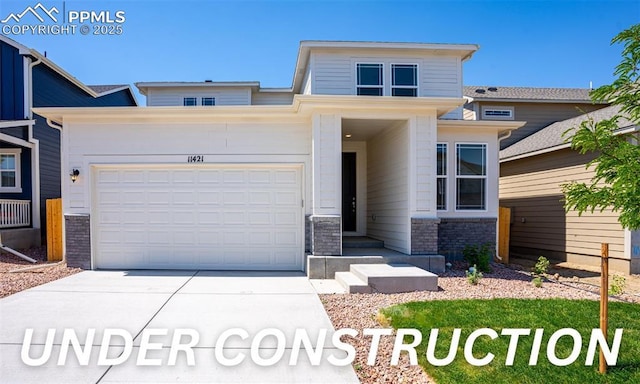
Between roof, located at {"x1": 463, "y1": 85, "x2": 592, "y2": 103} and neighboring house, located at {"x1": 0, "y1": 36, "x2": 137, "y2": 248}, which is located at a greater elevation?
roof, located at {"x1": 463, "y1": 85, "x2": 592, "y2": 103}

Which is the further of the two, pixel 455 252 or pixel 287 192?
pixel 455 252

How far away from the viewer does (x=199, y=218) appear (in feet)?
27.6

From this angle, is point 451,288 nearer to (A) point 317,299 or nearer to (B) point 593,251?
(A) point 317,299

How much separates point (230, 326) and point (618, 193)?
14.1 feet

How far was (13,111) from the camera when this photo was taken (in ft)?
38.0

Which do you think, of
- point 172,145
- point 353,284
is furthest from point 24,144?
point 353,284

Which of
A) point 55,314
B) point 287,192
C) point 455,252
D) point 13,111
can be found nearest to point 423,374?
point 55,314

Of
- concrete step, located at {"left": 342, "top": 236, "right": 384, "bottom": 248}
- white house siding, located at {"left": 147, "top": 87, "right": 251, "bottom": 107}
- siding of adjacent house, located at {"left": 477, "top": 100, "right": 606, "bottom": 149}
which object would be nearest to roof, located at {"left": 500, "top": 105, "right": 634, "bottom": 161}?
siding of adjacent house, located at {"left": 477, "top": 100, "right": 606, "bottom": 149}

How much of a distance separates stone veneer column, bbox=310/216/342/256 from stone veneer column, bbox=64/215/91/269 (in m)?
4.96

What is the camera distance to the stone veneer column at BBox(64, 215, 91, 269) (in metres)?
8.26

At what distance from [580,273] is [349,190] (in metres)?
6.05

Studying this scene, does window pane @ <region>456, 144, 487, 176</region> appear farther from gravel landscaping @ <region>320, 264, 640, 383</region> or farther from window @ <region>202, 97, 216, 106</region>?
window @ <region>202, 97, 216, 106</region>

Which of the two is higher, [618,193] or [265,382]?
[618,193]

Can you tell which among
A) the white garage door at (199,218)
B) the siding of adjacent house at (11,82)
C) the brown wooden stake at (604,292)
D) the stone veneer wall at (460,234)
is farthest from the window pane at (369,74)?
the siding of adjacent house at (11,82)
